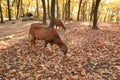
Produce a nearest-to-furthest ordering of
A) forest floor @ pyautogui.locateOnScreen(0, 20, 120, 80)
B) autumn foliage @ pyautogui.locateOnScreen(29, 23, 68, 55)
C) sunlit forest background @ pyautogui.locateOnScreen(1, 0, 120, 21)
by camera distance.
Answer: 1. forest floor @ pyautogui.locateOnScreen(0, 20, 120, 80)
2. autumn foliage @ pyautogui.locateOnScreen(29, 23, 68, 55)
3. sunlit forest background @ pyautogui.locateOnScreen(1, 0, 120, 21)

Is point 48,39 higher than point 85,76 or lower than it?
higher

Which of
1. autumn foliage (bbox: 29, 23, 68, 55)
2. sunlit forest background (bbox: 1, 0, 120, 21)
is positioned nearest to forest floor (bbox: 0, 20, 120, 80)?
autumn foliage (bbox: 29, 23, 68, 55)

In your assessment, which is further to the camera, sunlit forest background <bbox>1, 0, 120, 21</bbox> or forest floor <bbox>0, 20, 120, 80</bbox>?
sunlit forest background <bbox>1, 0, 120, 21</bbox>

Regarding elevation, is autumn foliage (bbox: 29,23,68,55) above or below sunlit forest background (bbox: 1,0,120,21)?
below

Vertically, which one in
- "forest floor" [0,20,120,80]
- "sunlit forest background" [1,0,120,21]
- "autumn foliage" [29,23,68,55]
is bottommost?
"forest floor" [0,20,120,80]

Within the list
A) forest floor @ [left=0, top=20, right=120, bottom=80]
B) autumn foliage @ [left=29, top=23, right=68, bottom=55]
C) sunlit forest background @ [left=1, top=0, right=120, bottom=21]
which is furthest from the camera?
sunlit forest background @ [left=1, top=0, right=120, bottom=21]

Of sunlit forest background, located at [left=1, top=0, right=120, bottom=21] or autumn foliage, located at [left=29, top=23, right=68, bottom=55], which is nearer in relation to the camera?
autumn foliage, located at [left=29, top=23, right=68, bottom=55]

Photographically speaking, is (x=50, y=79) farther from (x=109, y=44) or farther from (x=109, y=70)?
(x=109, y=44)

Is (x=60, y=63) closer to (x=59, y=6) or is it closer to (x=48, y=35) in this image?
(x=48, y=35)

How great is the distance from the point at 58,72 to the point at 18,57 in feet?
7.97

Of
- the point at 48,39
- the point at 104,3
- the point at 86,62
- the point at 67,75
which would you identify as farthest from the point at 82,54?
the point at 104,3

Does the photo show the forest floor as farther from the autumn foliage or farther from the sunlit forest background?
the sunlit forest background

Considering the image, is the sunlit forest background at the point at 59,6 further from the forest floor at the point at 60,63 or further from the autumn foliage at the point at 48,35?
the forest floor at the point at 60,63

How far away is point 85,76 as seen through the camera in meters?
6.04
